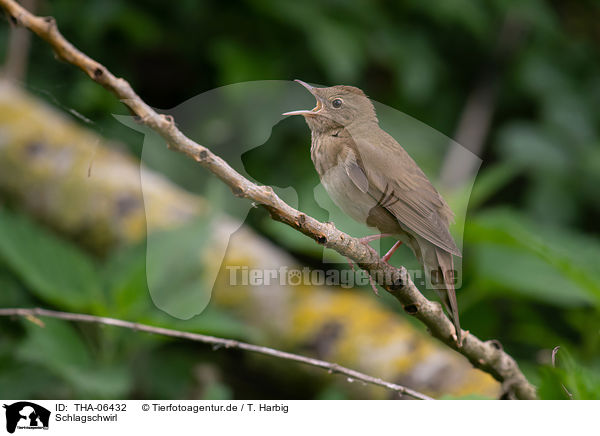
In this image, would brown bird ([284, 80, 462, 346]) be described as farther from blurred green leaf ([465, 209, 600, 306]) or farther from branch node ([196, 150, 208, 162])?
blurred green leaf ([465, 209, 600, 306])

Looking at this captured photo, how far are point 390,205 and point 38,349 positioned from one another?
114 cm

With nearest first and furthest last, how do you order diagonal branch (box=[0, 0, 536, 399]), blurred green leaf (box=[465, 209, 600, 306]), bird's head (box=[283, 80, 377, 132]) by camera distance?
diagonal branch (box=[0, 0, 536, 399]) → bird's head (box=[283, 80, 377, 132]) → blurred green leaf (box=[465, 209, 600, 306])

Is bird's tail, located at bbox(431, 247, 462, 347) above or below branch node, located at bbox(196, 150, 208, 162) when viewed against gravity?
below

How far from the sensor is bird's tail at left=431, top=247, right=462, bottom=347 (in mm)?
962

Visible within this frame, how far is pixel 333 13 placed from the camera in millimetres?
1677

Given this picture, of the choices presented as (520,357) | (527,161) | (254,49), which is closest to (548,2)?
(527,161)

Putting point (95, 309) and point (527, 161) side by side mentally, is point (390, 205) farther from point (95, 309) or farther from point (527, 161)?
point (527, 161)

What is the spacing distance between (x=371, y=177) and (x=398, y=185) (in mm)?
51
